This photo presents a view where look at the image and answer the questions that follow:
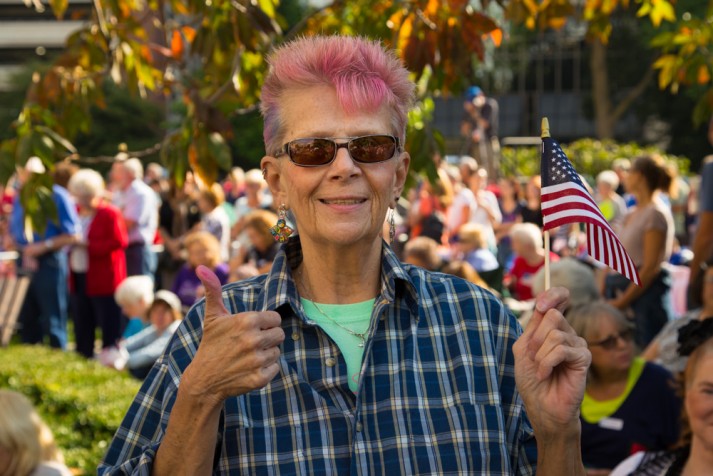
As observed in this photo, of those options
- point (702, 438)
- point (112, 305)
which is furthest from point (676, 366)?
point (112, 305)

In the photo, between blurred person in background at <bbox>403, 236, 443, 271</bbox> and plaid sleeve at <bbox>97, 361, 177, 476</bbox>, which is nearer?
plaid sleeve at <bbox>97, 361, 177, 476</bbox>

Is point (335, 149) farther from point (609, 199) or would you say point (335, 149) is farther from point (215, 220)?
point (609, 199)

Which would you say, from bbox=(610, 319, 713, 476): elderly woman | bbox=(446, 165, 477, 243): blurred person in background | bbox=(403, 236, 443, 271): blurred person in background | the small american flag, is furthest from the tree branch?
the small american flag

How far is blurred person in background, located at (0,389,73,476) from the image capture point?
4504 mm

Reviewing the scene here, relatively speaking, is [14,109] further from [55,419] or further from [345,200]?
[345,200]

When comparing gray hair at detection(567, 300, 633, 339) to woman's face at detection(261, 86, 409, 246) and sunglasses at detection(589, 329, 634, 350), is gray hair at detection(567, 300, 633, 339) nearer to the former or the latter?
sunglasses at detection(589, 329, 634, 350)

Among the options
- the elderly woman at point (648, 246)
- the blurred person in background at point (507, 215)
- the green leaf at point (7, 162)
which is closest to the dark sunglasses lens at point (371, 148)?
the green leaf at point (7, 162)

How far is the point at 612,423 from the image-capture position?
16.1ft

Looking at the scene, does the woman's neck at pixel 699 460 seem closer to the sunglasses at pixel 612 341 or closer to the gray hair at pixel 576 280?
the sunglasses at pixel 612 341

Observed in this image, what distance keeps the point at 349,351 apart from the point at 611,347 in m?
2.72

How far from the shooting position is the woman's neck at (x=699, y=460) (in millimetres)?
3607

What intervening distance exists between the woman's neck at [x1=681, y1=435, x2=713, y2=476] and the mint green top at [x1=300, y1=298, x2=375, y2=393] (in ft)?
5.16

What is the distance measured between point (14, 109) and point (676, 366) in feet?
144

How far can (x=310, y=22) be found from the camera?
17.9 feet
